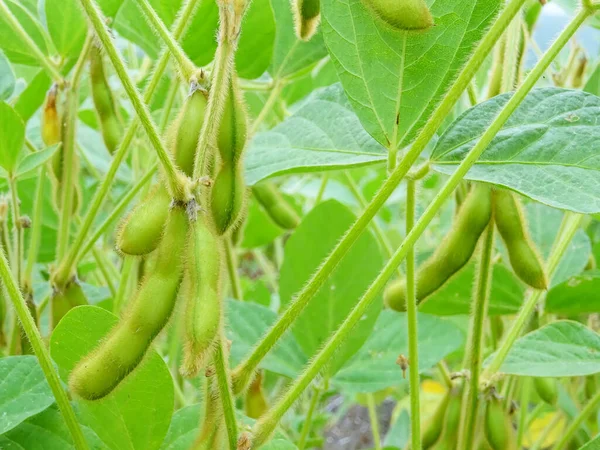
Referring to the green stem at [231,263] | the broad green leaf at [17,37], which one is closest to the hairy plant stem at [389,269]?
the green stem at [231,263]

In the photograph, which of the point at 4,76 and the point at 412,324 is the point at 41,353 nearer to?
the point at 412,324

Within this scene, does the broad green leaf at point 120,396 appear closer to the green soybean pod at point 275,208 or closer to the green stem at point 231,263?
the green stem at point 231,263

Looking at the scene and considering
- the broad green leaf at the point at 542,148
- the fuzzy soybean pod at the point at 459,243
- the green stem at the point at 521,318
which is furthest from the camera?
the green stem at the point at 521,318

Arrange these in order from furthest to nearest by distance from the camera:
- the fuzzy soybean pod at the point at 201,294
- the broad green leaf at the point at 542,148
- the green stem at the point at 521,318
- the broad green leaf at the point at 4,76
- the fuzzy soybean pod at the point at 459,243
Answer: the broad green leaf at the point at 4,76, the green stem at the point at 521,318, the fuzzy soybean pod at the point at 459,243, the broad green leaf at the point at 542,148, the fuzzy soybean pod at the point at 201,294

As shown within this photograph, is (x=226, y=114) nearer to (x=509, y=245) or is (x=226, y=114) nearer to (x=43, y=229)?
(x=509, y=245)

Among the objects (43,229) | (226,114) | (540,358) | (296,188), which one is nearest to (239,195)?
(226,114)

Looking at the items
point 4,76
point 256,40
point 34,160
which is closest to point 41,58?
point 4,76

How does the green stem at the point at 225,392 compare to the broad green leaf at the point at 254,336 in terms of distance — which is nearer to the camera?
the green stem at the point at 225,392
